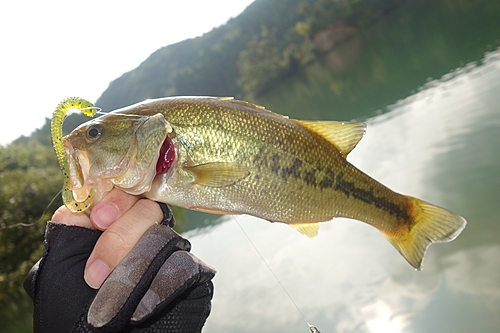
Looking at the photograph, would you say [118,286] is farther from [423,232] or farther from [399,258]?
[399,258]

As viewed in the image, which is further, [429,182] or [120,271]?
[429,182]

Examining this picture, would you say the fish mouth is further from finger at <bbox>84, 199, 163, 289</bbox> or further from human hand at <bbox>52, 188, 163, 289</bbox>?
finger at <bbox>84, 199, 163, 289</bbox>

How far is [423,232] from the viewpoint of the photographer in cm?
315

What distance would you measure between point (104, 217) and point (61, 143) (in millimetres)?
549

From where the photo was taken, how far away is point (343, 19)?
7050 centimetres

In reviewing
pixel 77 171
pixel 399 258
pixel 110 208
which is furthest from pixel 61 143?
pixel 399 258

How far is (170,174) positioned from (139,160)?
230 millimetres

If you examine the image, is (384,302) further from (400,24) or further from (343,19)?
(343,19)

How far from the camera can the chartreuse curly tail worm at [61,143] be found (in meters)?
2.25

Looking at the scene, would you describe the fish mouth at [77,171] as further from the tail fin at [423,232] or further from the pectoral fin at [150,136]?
the tail fin at [423,232]

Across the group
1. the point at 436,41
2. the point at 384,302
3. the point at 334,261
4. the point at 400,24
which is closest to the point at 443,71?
the point at 436,41

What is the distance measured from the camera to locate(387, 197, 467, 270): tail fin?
3076 mm

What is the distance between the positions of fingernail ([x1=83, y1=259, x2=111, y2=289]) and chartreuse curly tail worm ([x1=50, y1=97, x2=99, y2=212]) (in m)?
0.38

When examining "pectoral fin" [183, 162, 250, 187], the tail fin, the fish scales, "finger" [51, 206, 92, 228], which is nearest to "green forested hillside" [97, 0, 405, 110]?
"finger" [51, 206, 92, 228]
